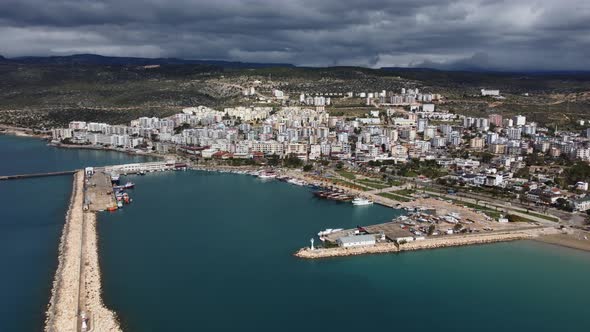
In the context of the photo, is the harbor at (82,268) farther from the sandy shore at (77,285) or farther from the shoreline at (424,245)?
the shoreline at (424,245)

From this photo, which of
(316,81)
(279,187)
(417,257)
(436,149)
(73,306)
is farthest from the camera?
(316,81)

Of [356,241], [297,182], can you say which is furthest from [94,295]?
[297,182]

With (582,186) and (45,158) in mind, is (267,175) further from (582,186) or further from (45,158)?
(45,158)

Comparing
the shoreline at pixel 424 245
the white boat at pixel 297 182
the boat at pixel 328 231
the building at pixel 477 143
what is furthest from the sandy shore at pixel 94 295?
the building at pixel 477 143

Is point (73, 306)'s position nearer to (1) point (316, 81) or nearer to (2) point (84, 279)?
(2) point (84, 279)

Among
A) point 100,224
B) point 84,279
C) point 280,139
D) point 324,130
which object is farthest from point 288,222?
point 324,130

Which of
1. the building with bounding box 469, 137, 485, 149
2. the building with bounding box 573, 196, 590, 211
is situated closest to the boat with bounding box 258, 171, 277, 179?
the building with bounding box 573, 196, 590, 211
